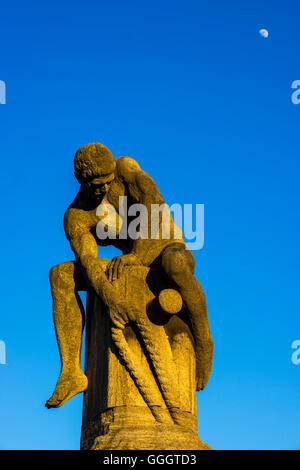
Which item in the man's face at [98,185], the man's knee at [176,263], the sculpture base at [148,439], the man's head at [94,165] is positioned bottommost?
the sculpture base at [148,439]

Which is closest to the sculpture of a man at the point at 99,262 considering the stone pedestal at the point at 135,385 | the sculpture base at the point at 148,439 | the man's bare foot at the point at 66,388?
the man's bare foot at the point at 66,388

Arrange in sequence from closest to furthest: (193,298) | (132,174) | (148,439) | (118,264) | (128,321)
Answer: (148,439) → (128,321) → (193,298) → (118,264) → (132,174)

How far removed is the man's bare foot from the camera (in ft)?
29.0

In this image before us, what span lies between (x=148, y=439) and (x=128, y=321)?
1.33m

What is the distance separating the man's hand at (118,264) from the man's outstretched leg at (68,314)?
0.55 metres

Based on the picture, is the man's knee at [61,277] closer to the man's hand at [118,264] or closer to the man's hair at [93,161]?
the man's hand at [118,264]

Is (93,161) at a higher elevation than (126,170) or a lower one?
lower

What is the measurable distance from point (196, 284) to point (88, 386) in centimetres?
170

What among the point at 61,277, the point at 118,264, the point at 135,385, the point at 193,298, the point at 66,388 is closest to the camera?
the point at 135,385

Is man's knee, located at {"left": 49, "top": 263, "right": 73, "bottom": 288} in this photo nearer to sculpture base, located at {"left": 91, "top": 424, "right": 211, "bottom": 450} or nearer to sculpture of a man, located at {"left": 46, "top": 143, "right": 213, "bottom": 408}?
sculpture of a man, located at {"left": 46, "top": 143, "right": 213, "bottom": 408}

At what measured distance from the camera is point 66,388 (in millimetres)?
8883

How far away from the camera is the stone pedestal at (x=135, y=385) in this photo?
26.3ft

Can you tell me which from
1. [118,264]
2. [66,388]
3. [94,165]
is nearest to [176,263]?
[118,264]

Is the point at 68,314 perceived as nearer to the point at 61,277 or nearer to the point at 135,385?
the point at 61,277
